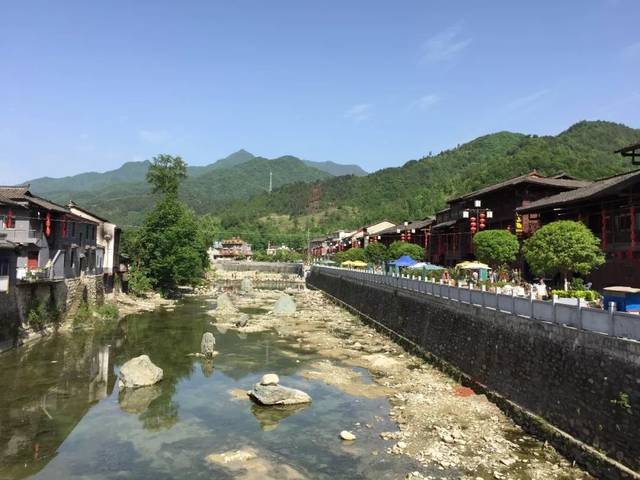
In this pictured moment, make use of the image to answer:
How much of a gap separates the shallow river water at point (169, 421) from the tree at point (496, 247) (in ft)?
67.9

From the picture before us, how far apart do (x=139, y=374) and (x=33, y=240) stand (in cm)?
1776

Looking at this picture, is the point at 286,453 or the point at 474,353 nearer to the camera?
the point at 286,453

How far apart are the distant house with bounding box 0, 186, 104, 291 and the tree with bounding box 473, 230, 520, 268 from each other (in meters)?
38.1

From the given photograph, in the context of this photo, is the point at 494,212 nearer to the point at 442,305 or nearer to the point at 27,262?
the point at 442,305

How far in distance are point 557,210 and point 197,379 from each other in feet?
110

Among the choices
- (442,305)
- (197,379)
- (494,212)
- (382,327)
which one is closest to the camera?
(197,379)

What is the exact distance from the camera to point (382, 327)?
48.0m

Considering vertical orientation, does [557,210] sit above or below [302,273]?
above

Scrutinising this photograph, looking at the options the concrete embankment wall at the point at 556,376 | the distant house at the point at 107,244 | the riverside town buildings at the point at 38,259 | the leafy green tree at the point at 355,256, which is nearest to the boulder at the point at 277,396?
the concrete embankment wall at the point at 556,376

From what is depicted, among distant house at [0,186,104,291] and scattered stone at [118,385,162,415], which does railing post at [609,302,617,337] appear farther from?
distant house at [0,186,104,291]

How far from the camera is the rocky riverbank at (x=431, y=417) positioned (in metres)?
18.1

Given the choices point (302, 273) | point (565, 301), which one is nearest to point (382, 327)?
point (565, 301)

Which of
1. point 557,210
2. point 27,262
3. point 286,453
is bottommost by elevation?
point 286,453

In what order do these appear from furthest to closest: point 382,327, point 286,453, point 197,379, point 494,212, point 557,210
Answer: point 494,212, point 382,327, point 557,210, point 197,379, point 286,453
